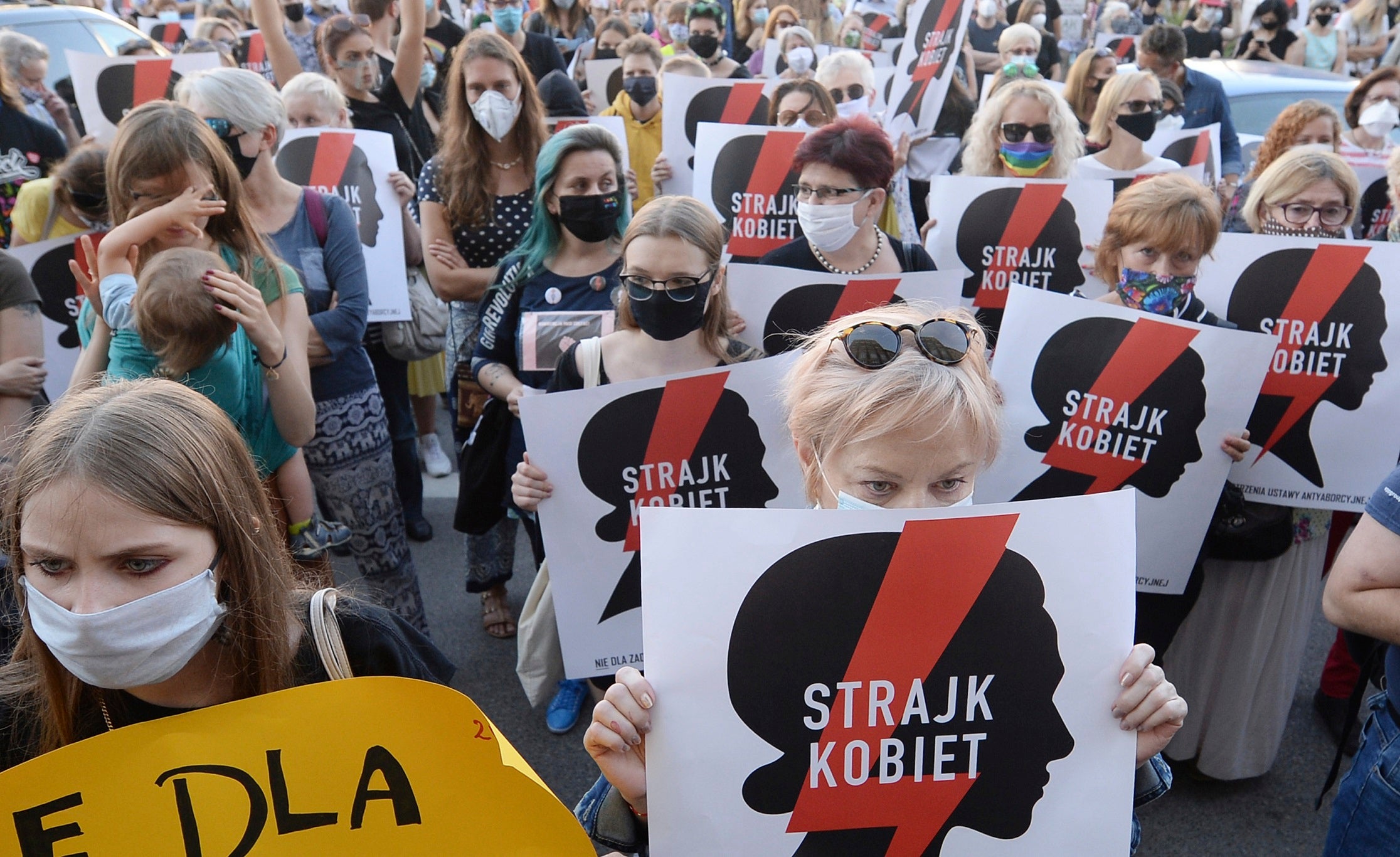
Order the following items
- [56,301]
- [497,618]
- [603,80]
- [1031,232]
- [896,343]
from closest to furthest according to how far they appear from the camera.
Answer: [896,343] < [56,301] < [1031,232] < [497,618] < [603,80]

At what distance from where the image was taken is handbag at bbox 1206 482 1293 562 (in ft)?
9.71

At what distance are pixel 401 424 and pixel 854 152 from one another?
2.57 metres

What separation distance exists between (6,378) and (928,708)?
2888 mm

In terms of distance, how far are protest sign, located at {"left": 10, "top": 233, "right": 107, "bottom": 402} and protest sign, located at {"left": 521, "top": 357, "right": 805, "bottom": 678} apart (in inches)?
88.8

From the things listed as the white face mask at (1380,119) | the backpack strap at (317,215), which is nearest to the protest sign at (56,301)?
the backpack strap at (317,215)

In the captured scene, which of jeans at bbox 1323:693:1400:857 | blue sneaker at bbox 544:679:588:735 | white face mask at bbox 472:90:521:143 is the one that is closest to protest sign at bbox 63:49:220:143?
white face mask at bbox 472:90:521:143

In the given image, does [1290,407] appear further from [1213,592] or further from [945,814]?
[945,814]

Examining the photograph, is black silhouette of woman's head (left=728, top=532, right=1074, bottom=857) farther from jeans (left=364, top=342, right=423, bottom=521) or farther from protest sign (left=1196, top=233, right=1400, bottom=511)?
jeans (left=364, top=342, right=423, bottom=521)

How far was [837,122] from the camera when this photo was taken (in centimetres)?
356

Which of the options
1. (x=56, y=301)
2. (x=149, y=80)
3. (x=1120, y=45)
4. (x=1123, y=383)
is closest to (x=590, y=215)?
(x=1123, y=383)

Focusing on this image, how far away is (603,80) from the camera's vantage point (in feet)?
22.3

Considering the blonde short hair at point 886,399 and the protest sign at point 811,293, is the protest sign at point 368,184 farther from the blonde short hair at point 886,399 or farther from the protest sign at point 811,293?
the blonde short hair at point 886,399

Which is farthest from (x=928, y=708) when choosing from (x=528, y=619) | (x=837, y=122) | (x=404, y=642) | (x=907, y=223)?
(x=907, y=223)

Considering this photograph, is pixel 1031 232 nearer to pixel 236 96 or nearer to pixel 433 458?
pixel 236 96
